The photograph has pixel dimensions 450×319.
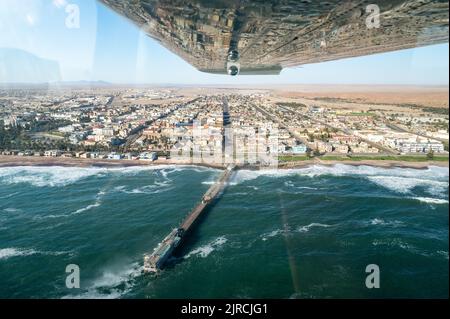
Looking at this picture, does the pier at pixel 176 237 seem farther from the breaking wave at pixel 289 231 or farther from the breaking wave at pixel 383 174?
the breaking wave at pixel 383 174

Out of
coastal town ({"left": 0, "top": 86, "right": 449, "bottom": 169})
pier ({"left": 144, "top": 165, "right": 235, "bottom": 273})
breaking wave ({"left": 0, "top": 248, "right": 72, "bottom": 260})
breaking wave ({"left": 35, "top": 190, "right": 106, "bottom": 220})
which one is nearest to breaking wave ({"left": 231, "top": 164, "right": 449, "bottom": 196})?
coastal town ({"left": 0, "top": 86, "right": 449, "bottom": 169})

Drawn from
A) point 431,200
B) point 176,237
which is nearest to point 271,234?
point 176,237

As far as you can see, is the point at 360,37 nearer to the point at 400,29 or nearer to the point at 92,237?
the point at 400,29

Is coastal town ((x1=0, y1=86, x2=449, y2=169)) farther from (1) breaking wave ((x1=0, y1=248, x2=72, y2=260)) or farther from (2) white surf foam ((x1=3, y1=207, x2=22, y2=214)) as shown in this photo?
(1) breaking wave ((x1=0, y1=248, x2=72, y2=260))

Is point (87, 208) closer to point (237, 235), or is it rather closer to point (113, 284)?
point (113, 284)

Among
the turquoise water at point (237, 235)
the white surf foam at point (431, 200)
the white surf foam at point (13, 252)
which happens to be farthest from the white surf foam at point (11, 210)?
the white surf foam at point (431, 200)

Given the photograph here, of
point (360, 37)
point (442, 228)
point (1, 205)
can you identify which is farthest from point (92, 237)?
point (442, 228)
